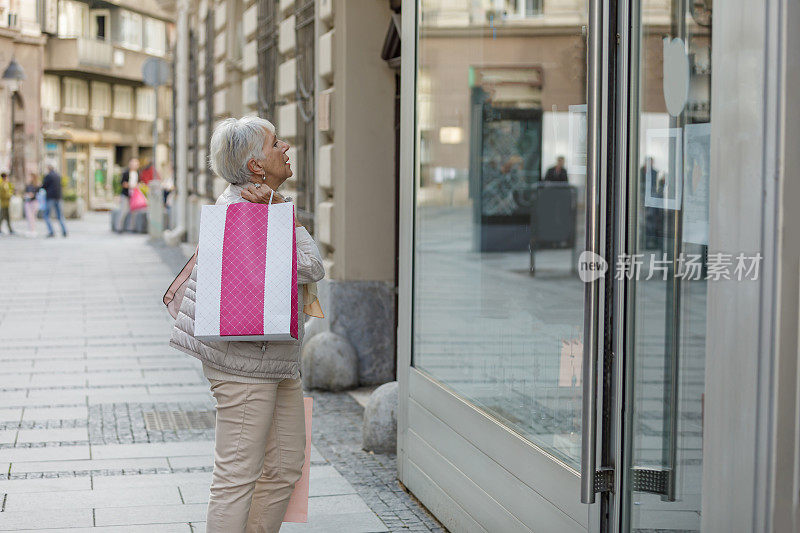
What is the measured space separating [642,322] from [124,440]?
12.6 feet

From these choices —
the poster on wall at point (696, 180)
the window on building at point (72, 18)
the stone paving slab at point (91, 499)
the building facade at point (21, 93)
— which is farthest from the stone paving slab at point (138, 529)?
the window on building at point (72, 18)

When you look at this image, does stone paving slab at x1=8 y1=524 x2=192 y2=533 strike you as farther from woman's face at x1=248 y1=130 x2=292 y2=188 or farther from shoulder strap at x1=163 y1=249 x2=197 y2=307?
woman's face at x1=248 y1=130 x2=292 y2=188

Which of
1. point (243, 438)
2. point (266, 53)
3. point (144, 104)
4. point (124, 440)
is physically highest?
point (144, 104)

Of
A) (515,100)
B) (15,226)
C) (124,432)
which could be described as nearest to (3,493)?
(124,432)

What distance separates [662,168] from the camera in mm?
3350

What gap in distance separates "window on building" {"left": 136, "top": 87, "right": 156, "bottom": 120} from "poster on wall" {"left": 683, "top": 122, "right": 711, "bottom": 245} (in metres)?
52.2

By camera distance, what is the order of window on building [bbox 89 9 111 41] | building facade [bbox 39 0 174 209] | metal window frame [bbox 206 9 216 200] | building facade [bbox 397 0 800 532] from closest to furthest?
building facade [bbox 397 0 800 532] → metal window frame [bbox 206 9 216 200] → building facade [bbox 39 0 174 209] → window on building [bbox 89 9 111 41]

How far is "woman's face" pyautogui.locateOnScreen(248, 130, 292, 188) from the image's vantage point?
3697mm

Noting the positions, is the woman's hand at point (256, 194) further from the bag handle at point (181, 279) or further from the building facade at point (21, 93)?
the building facade at point (21, 93)

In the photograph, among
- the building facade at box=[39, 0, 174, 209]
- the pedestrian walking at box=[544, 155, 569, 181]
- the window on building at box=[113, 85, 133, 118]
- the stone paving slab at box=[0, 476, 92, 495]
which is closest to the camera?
the stone paving slab at box=[0, 476, 92, 495]

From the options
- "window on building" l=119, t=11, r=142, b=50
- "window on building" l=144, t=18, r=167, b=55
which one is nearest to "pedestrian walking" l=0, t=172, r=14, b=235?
"window on building" l=119, t=11, r=142, b=50

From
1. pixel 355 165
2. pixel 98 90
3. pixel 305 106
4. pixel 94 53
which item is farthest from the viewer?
pixel 98 90

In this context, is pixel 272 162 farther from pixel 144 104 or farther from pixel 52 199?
pixel 144 104

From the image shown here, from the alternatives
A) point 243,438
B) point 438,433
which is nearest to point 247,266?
point 243,438
